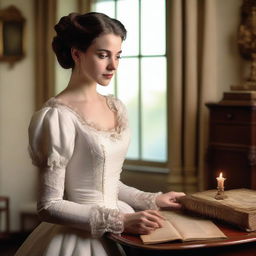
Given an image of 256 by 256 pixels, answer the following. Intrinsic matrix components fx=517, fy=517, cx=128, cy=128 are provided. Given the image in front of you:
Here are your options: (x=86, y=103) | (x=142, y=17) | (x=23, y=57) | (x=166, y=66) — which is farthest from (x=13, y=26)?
(x=86, y=103)

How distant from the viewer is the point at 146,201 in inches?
68.4

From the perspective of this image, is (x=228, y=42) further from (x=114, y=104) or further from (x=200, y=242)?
(x=200, y=242)

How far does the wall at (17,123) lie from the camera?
4832 mm

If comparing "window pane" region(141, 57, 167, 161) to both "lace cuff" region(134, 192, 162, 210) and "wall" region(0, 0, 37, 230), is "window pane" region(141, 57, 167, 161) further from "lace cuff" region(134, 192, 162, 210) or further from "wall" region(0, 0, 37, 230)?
"lace cuff" region(134, 192, 162, 210)

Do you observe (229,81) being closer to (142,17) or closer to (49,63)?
(142,17)

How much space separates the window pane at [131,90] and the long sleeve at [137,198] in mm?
2728

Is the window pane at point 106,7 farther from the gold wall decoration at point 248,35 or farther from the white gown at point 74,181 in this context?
the white gown at point 74,181

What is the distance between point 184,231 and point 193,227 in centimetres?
5

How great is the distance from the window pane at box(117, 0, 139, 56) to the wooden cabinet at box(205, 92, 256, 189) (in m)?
1.22

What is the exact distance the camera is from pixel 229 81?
398cm

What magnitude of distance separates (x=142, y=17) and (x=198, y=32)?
673 mm

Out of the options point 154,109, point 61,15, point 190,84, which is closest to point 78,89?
point 190,84

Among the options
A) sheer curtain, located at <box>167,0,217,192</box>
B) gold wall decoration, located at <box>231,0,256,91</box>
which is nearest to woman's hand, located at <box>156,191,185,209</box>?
gold wall decoration, located at <box>231,0,256,91</box>

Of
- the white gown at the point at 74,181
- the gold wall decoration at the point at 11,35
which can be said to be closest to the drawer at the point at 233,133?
the white gown at the point at 74,181
